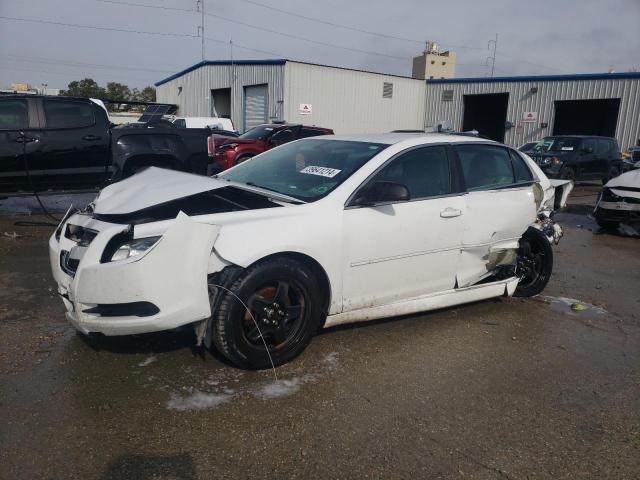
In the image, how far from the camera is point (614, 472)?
8.92ft

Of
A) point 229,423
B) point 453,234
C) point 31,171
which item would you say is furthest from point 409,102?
point 229,423

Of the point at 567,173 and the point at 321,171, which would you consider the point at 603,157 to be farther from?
the point at 321,171

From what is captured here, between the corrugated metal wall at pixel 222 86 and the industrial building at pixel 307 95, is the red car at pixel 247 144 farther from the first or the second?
the corrugated metal wall at pixel 222 86

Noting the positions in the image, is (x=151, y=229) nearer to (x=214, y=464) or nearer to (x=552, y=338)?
(x=214, y=464)

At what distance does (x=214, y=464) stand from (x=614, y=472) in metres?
2.01

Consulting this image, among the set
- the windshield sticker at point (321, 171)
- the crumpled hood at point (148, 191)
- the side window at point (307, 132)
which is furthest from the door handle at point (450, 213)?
the side window at point (307, 132)

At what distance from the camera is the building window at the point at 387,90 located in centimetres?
2958

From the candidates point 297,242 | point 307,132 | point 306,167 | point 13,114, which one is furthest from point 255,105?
point 297,242

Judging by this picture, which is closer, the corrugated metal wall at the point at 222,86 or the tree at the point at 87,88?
the corrugated metal wall at the point at 222,86

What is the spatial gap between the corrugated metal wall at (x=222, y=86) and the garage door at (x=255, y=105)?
0.92 feet

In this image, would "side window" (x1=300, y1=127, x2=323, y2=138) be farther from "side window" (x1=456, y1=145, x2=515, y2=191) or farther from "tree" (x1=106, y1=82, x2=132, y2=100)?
"tree" (x1=106, y1=82, x2=132, y2=100)

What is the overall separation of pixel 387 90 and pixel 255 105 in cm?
737

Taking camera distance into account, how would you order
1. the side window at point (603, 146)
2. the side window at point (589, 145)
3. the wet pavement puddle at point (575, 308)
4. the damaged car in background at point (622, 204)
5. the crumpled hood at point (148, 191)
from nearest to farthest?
the crumpled hood at point (148, 191) → the wet pavement puddle at point (575, 308) → the damaged car in background at point (622, 204) → the side window at point (589, 145) → the side window at point (603, 146)

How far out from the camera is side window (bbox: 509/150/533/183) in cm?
527
